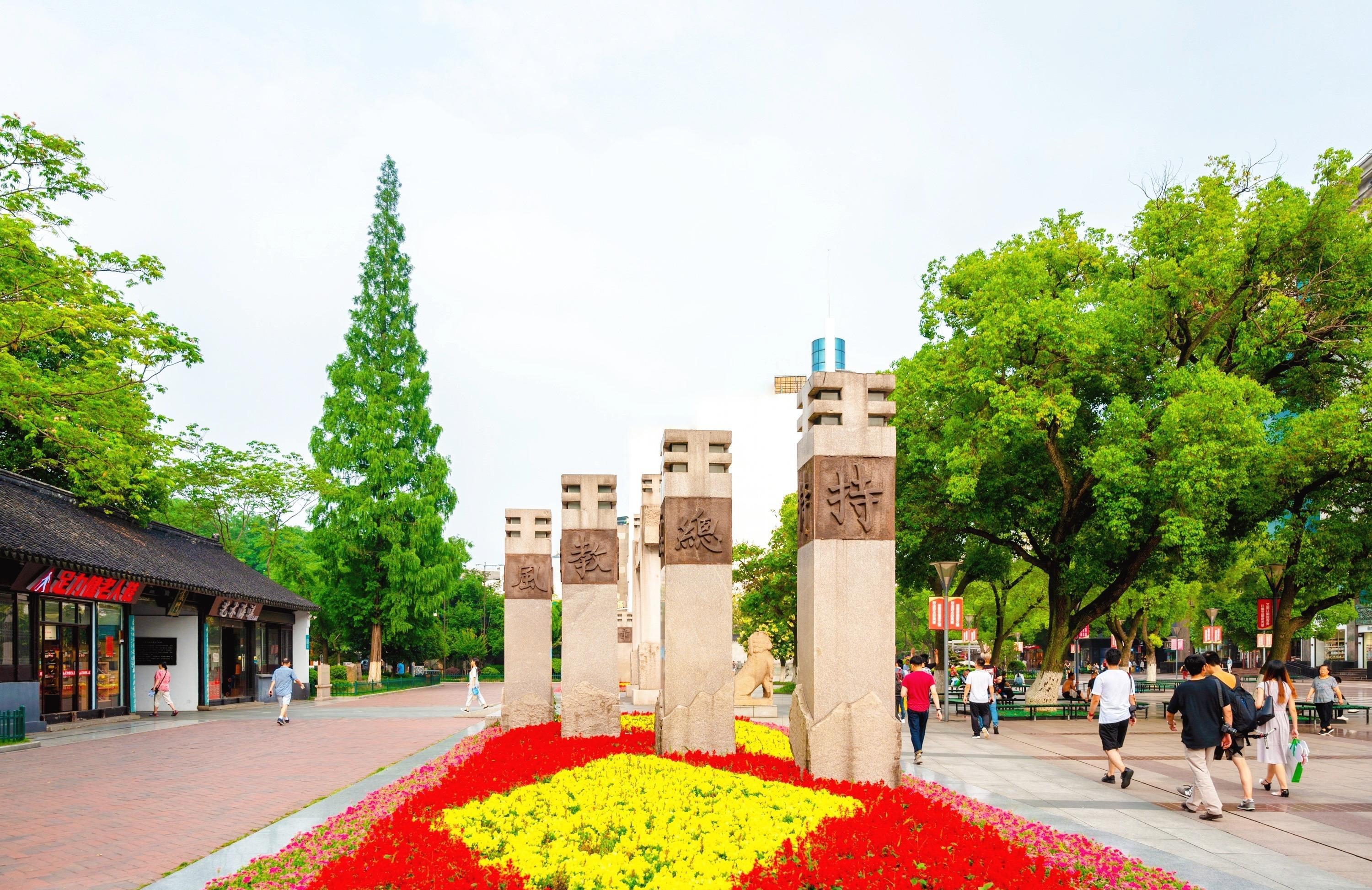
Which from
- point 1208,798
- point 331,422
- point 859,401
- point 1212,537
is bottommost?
point 1208,798

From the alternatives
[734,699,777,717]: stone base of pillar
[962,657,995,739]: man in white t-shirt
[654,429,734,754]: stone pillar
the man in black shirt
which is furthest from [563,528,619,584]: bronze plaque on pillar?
[962,657,995,739]: man in white t-shirt

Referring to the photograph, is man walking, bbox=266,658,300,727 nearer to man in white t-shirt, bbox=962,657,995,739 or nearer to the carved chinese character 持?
man in white t-shirt, bbox=962,657,995,739

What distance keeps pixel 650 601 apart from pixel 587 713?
39.1 feet

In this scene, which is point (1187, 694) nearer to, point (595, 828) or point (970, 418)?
point (595, 828)

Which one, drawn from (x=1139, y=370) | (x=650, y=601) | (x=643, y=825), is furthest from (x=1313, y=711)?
(x=643, y=825)

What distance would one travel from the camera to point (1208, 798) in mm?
10930

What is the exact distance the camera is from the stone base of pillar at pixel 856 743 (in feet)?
30.8

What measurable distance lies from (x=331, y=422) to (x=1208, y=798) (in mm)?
42091

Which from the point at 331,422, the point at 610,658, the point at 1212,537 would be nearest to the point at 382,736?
the point at 610,658

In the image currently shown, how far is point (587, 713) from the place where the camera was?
1583 cm

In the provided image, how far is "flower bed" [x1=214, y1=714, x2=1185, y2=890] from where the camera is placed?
248 inches

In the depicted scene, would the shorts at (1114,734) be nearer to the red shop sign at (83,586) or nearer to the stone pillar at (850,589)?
the stone pillar at (850,589)

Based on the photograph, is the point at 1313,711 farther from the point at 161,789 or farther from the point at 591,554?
the point at 161,789

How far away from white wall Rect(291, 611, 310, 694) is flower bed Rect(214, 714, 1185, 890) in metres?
33.5
